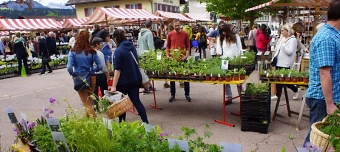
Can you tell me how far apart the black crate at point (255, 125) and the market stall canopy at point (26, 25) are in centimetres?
1391

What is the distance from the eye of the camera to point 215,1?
823 inches

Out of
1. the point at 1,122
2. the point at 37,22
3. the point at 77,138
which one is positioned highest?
the point at 37,22

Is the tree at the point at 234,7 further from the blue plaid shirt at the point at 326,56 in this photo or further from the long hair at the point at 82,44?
the blue plaid shirt at the point at 326,56

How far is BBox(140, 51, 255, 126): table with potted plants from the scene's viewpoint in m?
4.44

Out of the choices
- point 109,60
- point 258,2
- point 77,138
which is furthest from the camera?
point 258,2

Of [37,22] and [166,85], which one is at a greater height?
[37,22]

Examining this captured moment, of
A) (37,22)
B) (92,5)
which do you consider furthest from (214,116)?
(92,5)

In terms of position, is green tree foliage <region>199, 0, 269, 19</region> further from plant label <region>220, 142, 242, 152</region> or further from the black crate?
plant label <region>220, 142, 242, 152</region>

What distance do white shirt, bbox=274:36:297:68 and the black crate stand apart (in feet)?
5.36

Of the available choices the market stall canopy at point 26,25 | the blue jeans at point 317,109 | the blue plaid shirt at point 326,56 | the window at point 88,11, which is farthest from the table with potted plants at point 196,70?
the window at point 88,11

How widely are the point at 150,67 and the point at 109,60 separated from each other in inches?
54.8

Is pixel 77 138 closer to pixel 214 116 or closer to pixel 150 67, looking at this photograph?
pixel 150 67

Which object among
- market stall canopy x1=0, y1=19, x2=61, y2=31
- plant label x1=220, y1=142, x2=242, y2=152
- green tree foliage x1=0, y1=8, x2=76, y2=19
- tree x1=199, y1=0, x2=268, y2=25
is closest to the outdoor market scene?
plant label x1=220, y1=142, x2=242, y2=152

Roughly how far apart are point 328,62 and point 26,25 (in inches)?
662
